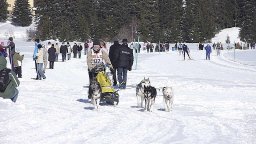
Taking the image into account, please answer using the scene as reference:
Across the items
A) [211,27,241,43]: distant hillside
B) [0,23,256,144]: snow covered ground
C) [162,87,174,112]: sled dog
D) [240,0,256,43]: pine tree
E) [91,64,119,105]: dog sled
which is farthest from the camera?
[211,27,241,43]: distant hillside

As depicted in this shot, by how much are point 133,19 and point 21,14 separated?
21.6 metres

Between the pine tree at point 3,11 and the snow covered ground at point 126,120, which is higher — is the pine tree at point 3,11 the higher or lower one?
the higher one

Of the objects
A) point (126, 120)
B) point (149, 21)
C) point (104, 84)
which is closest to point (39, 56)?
point (104, 84)

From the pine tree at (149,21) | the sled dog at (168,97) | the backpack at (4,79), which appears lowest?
the sled dog at (168,97)

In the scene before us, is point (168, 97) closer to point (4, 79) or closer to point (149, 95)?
point (149, 95)

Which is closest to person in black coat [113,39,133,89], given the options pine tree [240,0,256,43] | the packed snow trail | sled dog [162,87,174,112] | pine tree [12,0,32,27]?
the packed snow trail

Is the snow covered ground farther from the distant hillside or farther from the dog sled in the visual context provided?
the distant hillside

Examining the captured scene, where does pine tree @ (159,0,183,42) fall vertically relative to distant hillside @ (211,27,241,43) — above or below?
above

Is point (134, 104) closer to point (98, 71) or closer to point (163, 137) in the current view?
point (98, 71)

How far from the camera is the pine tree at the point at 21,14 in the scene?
89.4 m

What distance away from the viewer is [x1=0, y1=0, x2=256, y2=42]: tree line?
285 ft

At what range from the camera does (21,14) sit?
292 ft

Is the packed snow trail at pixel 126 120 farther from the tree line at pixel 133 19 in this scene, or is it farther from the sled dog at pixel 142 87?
the tree line at pixel 133 19

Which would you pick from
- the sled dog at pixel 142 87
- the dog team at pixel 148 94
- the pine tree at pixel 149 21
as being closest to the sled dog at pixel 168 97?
the dog team at pixel 148 94
